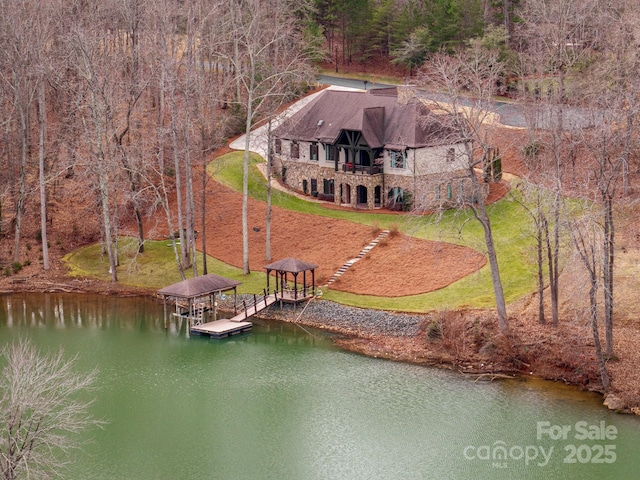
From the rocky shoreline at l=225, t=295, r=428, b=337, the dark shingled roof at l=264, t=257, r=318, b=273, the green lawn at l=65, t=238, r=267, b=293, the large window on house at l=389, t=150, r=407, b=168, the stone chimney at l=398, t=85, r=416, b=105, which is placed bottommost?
the rocky shoreline at l=225, t=295, r=428, b=337

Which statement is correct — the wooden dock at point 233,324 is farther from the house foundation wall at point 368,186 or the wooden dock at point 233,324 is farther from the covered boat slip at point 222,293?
the house foundation wall at point 368,186

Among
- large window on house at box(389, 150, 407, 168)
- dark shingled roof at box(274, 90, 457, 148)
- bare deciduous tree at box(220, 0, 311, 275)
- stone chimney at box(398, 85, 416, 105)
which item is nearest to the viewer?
dark shingled roof at box(274, 90, 457, 148)

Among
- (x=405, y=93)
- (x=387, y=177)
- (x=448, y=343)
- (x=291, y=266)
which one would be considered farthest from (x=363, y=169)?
(x=448, y=343)

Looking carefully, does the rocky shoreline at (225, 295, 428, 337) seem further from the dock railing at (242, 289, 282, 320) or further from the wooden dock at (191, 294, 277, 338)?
the wooden dock at (191, 294, 277, 338)

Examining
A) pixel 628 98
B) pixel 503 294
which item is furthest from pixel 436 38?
pixel 628 98

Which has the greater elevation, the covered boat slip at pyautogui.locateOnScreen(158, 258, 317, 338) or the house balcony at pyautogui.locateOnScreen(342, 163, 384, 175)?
the house balcony at pyautogui.locateOnScreen(342, 163, 384, 175)

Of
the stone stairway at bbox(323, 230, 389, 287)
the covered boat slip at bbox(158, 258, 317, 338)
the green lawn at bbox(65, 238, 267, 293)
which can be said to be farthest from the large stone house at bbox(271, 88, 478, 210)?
the covered boat slip at bbox(158, 258, 317, 338)

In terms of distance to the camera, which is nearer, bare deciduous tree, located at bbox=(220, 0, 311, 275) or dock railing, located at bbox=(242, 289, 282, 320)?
dock railing, located at bbox=(242, 289, 282, 320)

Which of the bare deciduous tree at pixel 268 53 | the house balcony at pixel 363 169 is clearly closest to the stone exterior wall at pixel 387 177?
the house balcony at pixel 363 169
